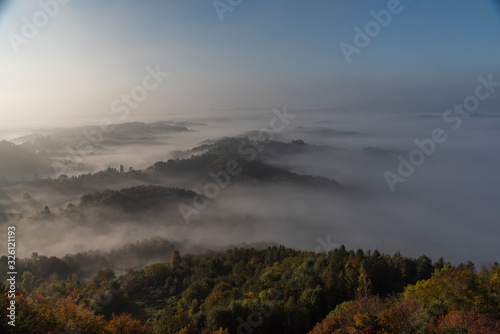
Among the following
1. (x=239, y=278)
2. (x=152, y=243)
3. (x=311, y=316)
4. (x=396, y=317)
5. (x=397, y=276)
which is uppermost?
(x=396, y=317)

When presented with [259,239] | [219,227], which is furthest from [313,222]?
[219,227]

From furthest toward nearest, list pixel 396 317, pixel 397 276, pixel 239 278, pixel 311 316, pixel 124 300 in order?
1. pixel 239 278
2. pixel 124 300
3. pixel 397 276
4. pixel 311 316
5. pixel 396 317

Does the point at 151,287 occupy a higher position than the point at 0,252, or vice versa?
the point at 151,287

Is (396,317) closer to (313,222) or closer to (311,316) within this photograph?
(311,316)

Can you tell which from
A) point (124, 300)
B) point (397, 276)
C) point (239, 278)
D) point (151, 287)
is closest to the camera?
point (397, 276)

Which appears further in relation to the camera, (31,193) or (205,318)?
(31,193)

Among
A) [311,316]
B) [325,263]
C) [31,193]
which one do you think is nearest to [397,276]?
[325,263]

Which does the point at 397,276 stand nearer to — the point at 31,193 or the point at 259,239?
the point at 259,239
